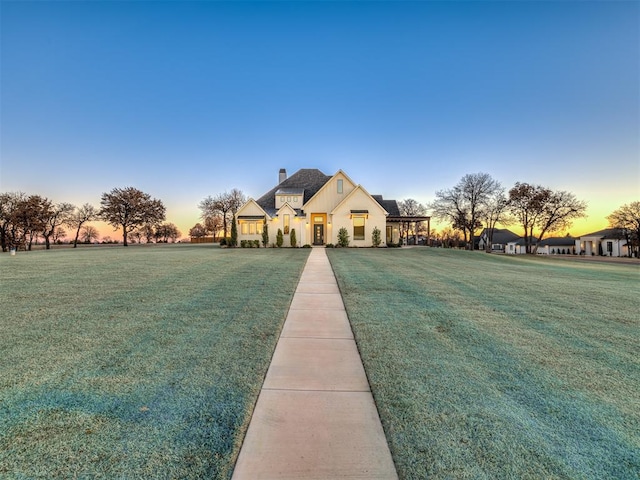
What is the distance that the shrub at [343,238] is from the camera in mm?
25953

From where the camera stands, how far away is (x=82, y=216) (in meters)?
40.8

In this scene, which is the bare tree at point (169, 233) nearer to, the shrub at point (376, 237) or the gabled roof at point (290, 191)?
the gabled roof at point (290, 191)

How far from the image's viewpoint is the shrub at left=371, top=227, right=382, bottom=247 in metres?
26.0

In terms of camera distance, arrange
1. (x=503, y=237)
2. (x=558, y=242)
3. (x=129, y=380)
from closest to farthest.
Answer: (x=129, y=380) → (x=558, y=242) → (x=503, y=237)

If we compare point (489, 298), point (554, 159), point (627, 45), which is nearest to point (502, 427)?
point (489, 298)

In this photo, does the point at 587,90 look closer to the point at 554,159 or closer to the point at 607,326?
the point at 554,159

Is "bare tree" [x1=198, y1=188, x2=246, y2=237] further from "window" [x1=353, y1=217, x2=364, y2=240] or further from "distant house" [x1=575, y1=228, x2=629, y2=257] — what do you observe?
"distant house" [x1=575, y1=228, x2=629, y2=257]

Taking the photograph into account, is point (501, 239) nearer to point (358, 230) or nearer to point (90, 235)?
point (358, 230)

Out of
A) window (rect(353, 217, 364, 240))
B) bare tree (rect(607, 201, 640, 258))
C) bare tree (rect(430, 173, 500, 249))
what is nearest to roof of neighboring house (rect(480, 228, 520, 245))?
bare tree (rect(607, 201, 640, 258))

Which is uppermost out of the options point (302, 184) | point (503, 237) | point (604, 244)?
point (302, 184)

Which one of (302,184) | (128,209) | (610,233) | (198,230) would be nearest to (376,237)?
(302,184)

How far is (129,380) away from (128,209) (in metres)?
44.5

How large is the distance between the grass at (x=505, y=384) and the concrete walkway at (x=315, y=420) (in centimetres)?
17

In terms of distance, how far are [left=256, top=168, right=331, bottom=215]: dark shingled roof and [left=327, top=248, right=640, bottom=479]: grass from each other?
25.5 metres
